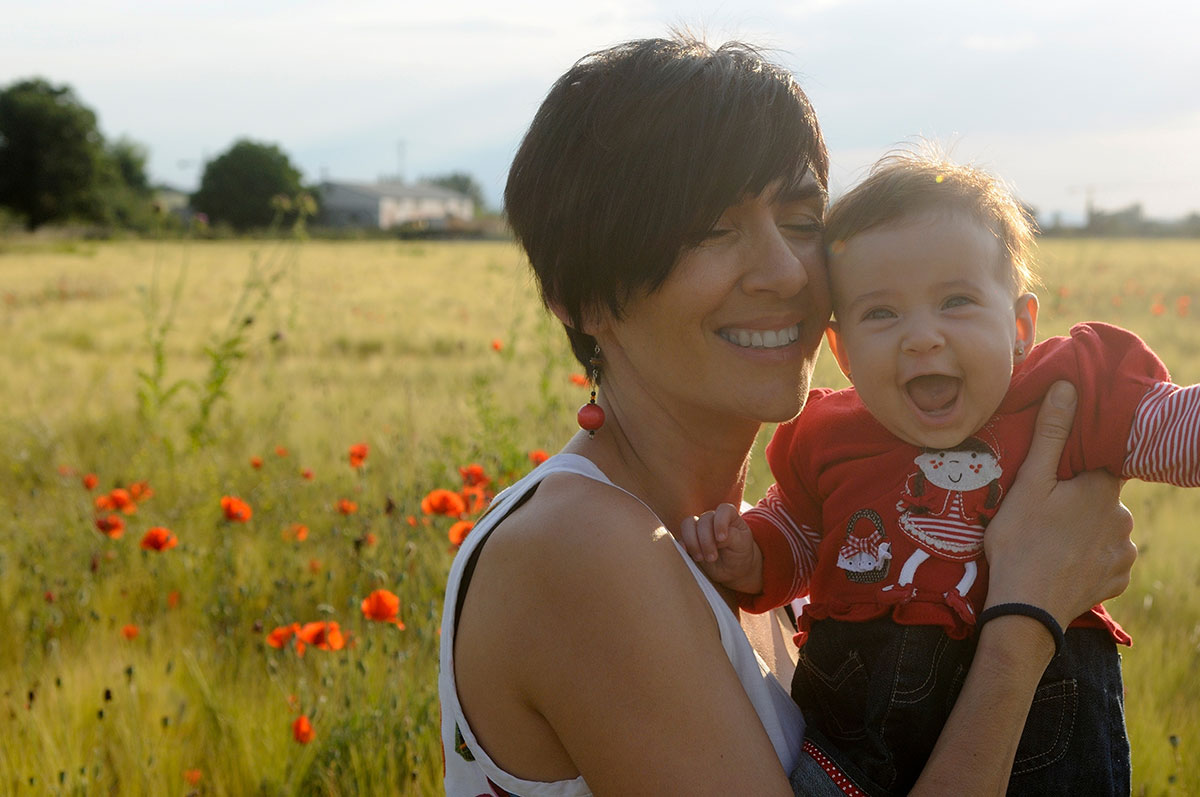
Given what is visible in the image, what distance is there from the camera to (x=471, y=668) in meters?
1.52

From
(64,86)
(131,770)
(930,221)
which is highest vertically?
(64,86)

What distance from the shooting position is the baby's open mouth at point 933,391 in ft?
5.67

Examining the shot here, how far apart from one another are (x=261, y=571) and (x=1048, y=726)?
2.84 m

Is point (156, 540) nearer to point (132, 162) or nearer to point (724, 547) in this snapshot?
point (724, 547)

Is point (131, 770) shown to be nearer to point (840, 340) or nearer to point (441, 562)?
point (441, 562)

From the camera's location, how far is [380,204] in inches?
3324

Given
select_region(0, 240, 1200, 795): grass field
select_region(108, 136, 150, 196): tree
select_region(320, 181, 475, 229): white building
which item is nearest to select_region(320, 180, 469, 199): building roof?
select_region(320, 181, 475, 229): white building

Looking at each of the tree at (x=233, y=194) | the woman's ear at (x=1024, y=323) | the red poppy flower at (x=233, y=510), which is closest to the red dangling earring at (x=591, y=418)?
the woman's ear at (x=1024, y=323)

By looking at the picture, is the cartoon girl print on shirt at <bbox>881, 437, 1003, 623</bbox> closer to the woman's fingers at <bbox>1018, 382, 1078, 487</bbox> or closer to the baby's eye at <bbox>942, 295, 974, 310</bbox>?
the woman's fingers at <bbox>1018, 382, 1078, 487</bbox>

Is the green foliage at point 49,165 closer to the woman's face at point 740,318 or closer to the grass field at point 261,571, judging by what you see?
the grass field at point 261,571

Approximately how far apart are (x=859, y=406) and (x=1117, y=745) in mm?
696

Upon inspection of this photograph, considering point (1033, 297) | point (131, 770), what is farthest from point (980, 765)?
point (131, 770)

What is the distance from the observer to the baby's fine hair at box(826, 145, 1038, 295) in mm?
1760

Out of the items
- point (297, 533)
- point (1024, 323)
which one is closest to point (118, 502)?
point (297, 533)
